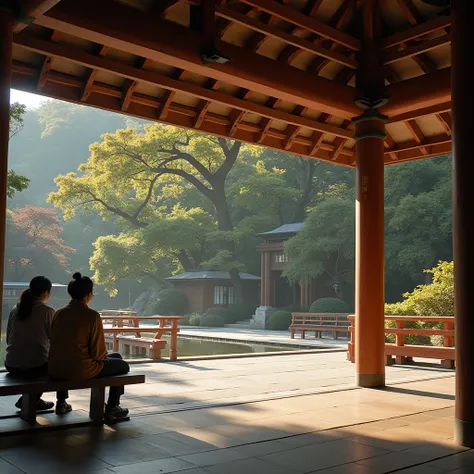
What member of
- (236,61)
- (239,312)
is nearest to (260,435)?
(236,61)

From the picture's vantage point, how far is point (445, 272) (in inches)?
523

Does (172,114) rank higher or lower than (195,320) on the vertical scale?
higher

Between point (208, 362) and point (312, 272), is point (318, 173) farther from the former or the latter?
point (208, 362)

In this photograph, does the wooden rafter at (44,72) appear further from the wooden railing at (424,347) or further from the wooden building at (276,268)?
the wooden building at (276,268)

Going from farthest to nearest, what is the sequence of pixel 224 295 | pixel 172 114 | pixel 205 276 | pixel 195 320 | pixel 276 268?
pixel 224 295 → pixel 205 276 → pixel 276 268 → pixel 195 320 → pixel 172 114

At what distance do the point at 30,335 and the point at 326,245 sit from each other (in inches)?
847

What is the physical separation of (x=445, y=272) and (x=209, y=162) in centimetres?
1977

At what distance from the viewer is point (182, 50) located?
19.1 feet

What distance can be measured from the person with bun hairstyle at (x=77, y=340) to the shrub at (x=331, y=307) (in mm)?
20578

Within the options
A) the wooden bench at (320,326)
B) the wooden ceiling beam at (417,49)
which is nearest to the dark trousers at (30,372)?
the wooden ceiling beam at (417,49)

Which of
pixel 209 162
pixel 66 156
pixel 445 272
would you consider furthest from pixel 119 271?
pixel 66 156

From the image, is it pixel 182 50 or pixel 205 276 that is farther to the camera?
pixel 205 276

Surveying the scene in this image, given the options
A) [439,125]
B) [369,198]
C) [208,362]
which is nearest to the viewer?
[369,198]

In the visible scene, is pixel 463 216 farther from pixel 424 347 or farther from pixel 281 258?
pixel 281 258
